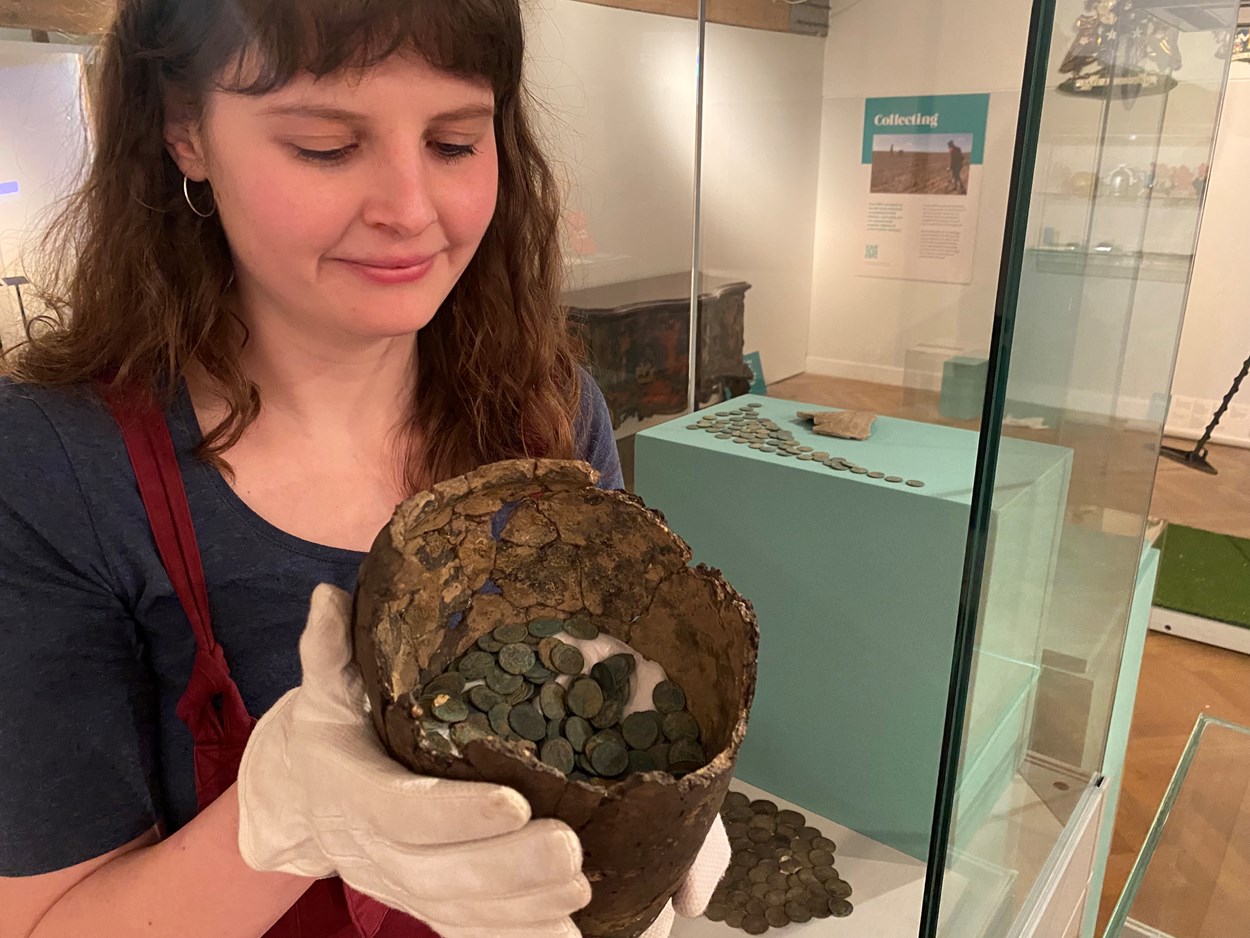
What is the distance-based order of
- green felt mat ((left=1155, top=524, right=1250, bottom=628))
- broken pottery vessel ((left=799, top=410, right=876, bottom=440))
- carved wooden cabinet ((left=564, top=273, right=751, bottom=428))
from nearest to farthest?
broken pottery vessel ((left=799, top=410, right=876, bottom=440)) < carved wooden cabinet ((left=564, top=273, right=751, bottom=428)) < green felt mat ((left=1155, top=524, right=1250, bottom=628))

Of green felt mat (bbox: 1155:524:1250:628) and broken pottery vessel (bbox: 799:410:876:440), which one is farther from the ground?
broken pottery vessel (bbox: 799:410:876:440)

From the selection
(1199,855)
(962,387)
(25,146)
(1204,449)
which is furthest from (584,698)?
(1204,449)

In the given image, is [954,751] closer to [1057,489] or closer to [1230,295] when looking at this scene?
[1057,489]

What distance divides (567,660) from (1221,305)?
579cm

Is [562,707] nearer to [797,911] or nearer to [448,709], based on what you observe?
[448,709]

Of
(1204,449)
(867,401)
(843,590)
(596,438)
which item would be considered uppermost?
(596,438)

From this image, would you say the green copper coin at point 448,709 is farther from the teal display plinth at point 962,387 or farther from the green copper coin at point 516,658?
the teal display plinth at point 962,387

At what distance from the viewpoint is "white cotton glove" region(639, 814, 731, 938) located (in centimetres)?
90

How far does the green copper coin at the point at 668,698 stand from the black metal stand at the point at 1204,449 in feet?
17.2

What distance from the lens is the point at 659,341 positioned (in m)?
3.59

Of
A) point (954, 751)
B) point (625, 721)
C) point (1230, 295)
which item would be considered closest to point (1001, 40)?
point (954, 751)

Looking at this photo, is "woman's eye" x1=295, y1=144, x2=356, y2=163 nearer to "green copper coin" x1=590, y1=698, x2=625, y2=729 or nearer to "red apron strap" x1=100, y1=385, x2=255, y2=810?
"red apron strap" x1=100, y1=385, x2=255, y2=810

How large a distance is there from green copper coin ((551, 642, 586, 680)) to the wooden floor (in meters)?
1.34

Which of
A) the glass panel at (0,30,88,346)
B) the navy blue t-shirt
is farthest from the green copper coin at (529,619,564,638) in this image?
the glass panel at (0,30,88,346)
